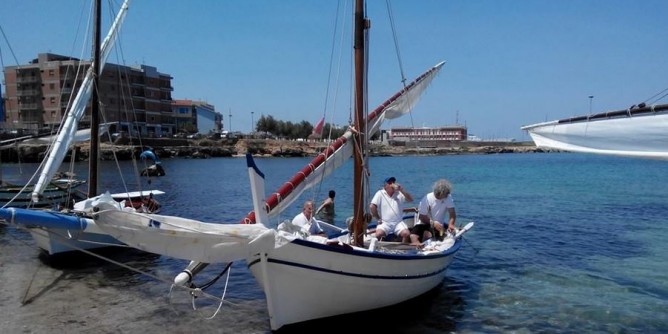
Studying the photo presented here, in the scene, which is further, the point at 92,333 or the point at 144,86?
the point at 144,86

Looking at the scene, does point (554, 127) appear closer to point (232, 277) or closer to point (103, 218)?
point (103, 218)

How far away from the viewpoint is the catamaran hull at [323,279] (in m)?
9.64

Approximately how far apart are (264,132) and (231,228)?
166m

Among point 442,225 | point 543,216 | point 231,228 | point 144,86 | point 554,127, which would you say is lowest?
point 543,216

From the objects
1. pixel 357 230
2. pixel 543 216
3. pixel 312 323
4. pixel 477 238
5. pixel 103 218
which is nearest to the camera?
pixel 103 218

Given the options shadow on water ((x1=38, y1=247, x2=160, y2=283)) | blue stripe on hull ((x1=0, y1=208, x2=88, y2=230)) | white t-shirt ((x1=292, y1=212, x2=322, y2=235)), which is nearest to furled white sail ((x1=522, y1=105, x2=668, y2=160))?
white t-shirt ((x1=292, y1=212, x2=322, y2=235))

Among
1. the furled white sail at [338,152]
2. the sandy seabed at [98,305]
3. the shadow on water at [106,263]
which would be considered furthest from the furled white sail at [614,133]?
the shadow on water at [106,263]

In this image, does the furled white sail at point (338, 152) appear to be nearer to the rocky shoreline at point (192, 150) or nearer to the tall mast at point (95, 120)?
the tall mast at point (95, 120)

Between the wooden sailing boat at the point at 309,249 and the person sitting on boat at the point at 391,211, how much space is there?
1.64ft

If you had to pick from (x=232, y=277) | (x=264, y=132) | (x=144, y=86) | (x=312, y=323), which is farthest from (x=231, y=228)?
(x=264, y=132)

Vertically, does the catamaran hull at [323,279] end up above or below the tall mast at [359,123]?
below

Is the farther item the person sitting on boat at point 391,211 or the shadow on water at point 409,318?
the person sitting on boat at point 391,211

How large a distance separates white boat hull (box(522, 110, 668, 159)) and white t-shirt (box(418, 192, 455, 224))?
18.5 feet

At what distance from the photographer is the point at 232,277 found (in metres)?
16.2
